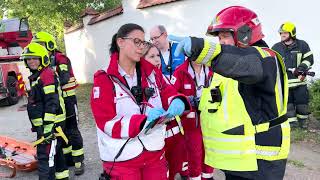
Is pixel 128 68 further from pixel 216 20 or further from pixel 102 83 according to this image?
pixel 216 20

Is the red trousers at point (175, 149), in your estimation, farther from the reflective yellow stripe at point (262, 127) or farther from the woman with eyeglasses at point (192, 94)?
the reflective yellow stripe at point (262, 127)

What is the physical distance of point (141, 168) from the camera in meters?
3.01

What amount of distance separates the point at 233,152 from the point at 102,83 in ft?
3.58

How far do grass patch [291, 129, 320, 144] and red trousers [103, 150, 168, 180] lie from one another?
13.5ft

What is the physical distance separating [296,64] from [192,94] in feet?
11.5

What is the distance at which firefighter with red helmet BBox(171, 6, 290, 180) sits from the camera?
2348mm

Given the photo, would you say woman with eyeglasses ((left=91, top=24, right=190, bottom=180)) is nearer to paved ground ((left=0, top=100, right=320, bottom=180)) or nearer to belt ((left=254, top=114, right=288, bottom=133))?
belt ((left=254, top=114, right=288, bottom=133))

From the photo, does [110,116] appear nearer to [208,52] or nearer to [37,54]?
[208,52]

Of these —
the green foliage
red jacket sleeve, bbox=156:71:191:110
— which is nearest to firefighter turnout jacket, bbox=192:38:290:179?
red jacket sleeve, bbox=156:71:191:110

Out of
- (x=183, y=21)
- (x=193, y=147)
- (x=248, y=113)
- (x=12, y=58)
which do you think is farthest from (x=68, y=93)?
(x=12, y=58)

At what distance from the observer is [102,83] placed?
2881mm

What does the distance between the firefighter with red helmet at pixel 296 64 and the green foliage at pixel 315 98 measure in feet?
0.41

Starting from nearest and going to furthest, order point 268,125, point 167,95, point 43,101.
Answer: point 268,125 → point 167,95 → point 43,101

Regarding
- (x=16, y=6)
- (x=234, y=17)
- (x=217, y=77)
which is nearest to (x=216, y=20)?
(x=234, y=17)
